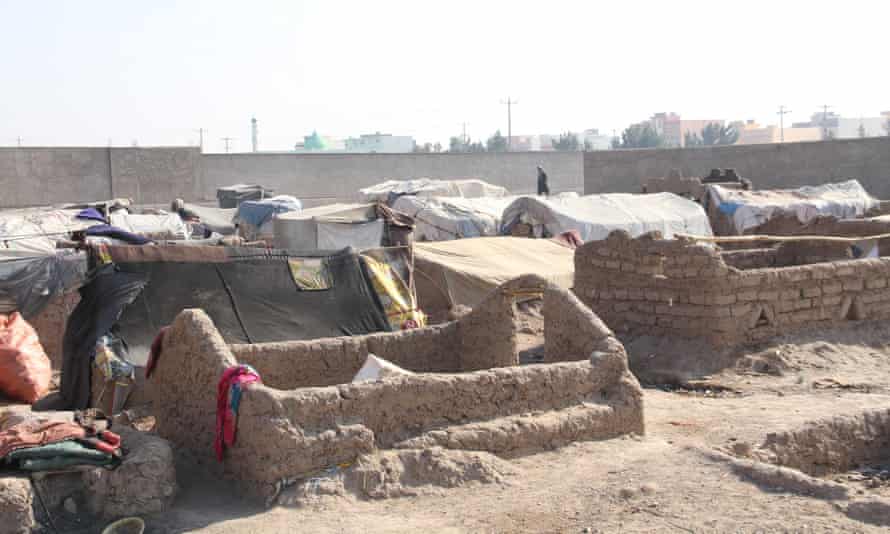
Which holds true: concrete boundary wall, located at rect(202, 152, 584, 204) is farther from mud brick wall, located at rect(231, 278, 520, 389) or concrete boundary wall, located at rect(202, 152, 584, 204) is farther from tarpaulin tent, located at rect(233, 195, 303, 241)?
mud brick wall, located at rect(231, 278, 520, 389)

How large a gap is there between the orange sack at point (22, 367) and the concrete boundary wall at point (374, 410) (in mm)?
2501

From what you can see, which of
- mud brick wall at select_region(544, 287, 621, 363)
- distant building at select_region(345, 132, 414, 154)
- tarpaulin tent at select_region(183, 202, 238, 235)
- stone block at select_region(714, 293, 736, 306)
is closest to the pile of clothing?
mud brick wall at select_region(544, 287, 621, 363)

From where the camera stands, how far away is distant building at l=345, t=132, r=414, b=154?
104 m

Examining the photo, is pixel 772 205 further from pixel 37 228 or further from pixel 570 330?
pixel 570 330

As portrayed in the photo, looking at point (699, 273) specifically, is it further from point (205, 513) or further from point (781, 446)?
point (205, 513)

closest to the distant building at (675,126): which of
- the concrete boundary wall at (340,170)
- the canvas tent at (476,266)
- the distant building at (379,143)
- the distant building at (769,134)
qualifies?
the distant building at (769,134)

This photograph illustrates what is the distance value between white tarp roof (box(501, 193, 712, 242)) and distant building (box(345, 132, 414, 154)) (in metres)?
78.3

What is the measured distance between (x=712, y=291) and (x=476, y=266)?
15.6ft

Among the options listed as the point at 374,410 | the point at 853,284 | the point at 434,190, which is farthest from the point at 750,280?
the point at 434,190

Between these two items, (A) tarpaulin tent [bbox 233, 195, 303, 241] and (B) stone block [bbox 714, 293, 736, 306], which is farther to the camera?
(A) tarpaulin tent [bbox 233, 195, 303, 241]

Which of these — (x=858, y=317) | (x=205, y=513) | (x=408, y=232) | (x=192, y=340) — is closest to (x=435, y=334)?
(x=192, y=340)

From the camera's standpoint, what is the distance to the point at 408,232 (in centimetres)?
1673

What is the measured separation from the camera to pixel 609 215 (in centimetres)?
2177

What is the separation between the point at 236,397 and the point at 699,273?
6448 mm
